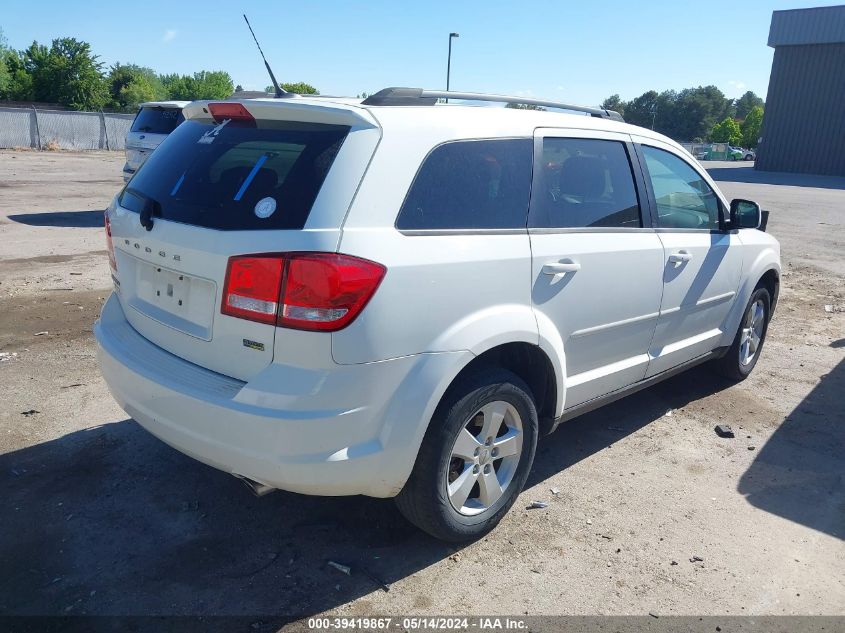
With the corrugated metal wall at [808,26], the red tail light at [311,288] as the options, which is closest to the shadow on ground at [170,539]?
the red tail light at [311,288]

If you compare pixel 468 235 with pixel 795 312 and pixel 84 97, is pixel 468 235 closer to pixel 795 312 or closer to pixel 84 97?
pixel 795 312

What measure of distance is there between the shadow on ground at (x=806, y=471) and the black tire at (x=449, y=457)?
5.28ft

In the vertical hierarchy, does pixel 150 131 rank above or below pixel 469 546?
above

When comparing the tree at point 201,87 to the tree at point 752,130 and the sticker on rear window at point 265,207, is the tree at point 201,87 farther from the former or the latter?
the sticker on rear window at point 265,207

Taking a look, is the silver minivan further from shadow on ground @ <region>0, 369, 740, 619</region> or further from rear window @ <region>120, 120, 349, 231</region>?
rear window @ <region>120, 120, 349, 231</region>

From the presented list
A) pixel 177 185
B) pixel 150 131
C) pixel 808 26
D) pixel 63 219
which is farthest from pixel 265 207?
pixel 808 26

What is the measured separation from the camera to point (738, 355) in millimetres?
5418

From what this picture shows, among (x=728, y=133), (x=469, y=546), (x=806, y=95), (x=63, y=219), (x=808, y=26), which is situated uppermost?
(x=808, y=26)

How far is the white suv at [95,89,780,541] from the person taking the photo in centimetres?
258

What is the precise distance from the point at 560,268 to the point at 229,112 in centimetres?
169

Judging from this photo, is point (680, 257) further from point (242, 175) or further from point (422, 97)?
point (242, 175)

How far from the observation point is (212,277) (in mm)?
2738

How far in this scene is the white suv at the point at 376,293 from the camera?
258 cm

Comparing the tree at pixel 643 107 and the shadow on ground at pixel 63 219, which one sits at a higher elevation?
the tree at pixel 643 107
